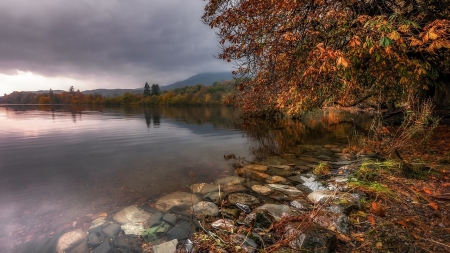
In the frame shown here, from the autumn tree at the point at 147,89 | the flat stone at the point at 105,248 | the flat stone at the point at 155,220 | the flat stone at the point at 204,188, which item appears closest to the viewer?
the flat stone at the point at 105,248

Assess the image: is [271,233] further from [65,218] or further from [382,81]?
[382,81]

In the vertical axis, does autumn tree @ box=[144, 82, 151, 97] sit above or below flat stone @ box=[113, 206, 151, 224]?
above

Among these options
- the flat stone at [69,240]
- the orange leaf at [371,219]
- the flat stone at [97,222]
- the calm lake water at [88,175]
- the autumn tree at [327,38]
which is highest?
the autumn tree at [327,38]

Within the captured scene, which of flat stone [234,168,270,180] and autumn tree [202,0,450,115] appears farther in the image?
flat stone [234,168,270,180]

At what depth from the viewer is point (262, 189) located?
5.54 meters

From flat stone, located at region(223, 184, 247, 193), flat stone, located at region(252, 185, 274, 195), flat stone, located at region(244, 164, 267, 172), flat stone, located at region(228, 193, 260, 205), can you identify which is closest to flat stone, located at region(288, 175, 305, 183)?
flat stone, located at region(252, 185, 274, 195)

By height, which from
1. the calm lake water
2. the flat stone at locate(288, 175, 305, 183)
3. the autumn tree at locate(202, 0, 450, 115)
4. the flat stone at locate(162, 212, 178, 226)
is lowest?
the calm lake water

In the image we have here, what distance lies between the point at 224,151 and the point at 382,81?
749cm

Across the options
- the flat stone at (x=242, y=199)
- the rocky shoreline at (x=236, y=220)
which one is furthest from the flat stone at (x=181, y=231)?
the flat stone at (x=242, y=199)

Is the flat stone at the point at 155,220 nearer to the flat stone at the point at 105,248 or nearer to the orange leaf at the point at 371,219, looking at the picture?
the flat stone at the point at 105,248

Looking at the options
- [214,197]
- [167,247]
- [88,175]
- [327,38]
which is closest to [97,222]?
[167,247]

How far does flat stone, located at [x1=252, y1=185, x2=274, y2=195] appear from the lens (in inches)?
209

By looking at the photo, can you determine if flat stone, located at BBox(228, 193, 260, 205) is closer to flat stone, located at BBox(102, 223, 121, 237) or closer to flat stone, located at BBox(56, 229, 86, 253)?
flat stone, located at BBox(102, 223, 121, 237)

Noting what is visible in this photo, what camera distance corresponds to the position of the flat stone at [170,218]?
4.23 m
